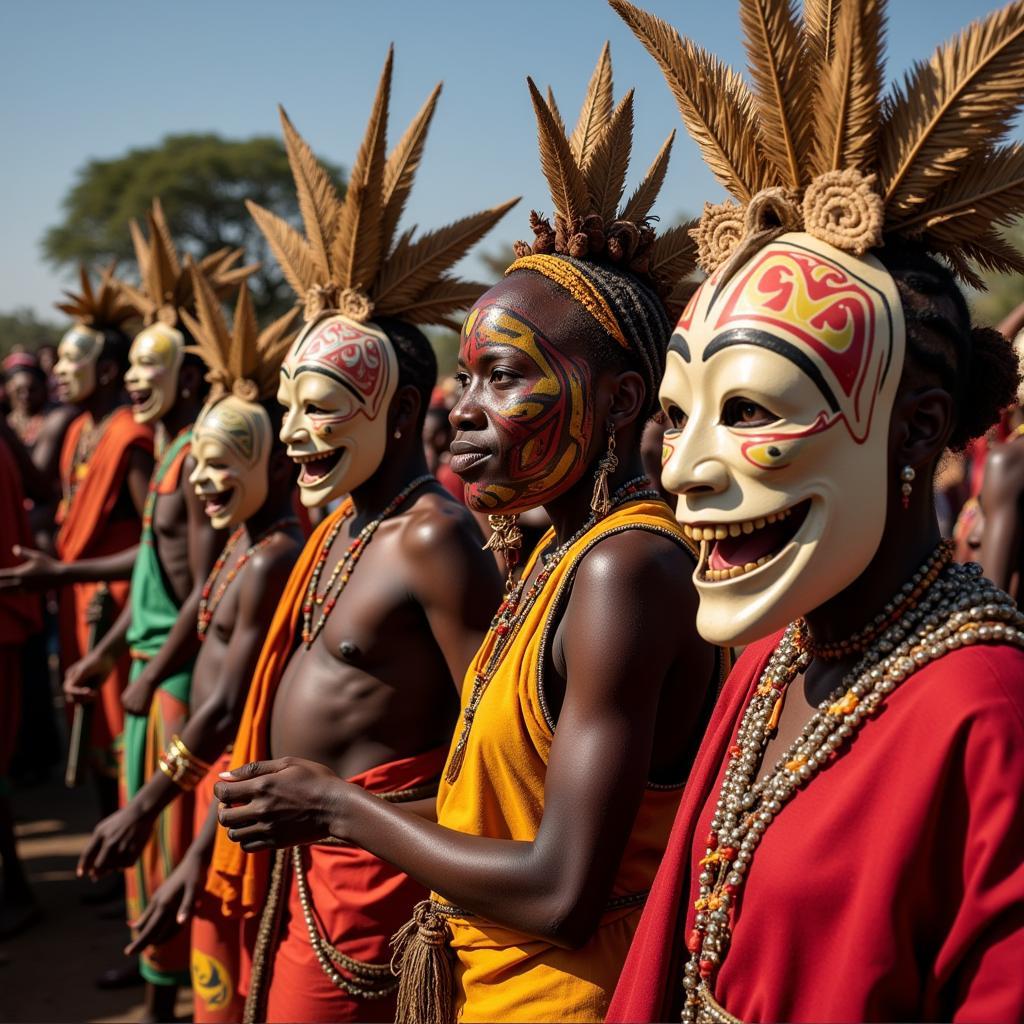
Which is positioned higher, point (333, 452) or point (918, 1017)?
point (333, 452)

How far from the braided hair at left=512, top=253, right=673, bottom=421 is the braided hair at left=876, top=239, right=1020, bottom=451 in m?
0.78

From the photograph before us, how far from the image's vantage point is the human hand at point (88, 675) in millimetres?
5543

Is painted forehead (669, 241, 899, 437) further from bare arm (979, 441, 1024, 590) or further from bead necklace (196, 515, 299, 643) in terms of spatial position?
bare arm (979, 441, 1024, 590)

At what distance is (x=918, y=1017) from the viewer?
150 centimetres

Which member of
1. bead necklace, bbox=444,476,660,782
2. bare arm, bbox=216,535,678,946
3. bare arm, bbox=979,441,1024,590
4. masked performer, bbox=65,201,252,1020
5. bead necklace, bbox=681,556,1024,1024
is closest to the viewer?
bead necklace, bbox=681,556,1024,1024

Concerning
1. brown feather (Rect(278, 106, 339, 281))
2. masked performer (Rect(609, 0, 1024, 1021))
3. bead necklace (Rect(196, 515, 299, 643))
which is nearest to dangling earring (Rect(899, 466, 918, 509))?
masked performer (Rect(609, 0, 1024, 1021))

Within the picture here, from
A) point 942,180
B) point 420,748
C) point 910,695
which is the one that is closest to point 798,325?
point 942,180

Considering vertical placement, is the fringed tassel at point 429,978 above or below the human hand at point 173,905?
above

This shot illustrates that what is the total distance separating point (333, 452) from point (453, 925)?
66.8 inches

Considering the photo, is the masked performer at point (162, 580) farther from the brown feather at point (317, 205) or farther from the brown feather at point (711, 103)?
the brown feather at point (711, 103)

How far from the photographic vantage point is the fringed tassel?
2342 mm

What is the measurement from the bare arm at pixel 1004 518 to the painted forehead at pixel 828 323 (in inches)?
129

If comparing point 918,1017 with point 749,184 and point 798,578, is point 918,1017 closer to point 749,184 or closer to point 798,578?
point 798,578

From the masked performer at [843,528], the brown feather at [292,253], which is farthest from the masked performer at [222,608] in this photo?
the masked performer at [843,528]
